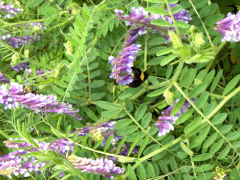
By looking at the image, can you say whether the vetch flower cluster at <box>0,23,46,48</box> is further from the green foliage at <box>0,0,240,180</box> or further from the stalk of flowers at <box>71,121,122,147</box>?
the stalk of flowers at <box>71,121,122,147</box>

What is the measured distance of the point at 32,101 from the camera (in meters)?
0.97

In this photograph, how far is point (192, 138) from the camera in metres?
0.91

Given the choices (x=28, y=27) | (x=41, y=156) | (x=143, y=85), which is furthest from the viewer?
(x=28, y=27)

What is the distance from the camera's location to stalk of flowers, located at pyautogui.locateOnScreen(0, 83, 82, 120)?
97cm

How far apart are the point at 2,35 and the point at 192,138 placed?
46.8 inches

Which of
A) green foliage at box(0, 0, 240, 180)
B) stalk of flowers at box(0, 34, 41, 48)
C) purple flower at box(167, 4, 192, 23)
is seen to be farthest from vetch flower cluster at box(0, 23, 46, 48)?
purple flower at box(167, 4, 192, 23)

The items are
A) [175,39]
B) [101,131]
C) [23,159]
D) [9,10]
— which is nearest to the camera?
[175,39]

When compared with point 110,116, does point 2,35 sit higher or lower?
higher

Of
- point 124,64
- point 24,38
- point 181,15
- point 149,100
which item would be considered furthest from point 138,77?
point 24,38

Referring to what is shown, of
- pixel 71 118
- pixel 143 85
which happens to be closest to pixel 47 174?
pixel 71 118

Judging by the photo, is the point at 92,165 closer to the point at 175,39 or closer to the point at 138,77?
the point at 138,77

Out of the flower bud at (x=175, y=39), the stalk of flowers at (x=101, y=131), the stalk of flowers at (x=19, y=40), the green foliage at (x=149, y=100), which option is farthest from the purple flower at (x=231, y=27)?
the stalk of flowers at (x=19, y=40)

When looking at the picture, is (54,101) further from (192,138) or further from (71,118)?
(192,138)

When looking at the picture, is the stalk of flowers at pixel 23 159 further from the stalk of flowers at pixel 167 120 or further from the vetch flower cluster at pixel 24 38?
the vetch flower cluster at pixel 24 38
